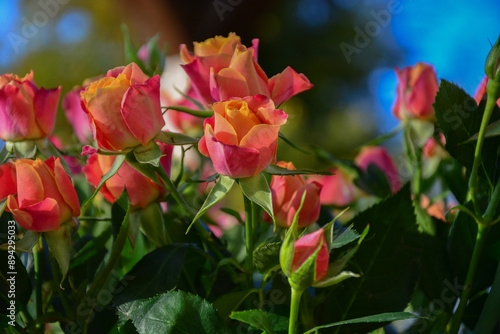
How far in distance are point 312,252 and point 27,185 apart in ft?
0.50

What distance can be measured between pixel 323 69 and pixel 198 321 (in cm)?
530

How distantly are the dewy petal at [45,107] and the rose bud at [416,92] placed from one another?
11.5 inches

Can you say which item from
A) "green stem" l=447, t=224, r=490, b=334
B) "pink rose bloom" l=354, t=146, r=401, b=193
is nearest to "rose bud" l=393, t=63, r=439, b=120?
"pink rose bloom" l=354, t=146, r=401, b=193

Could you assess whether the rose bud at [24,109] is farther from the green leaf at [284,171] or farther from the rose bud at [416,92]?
the rose bud at [416,92]

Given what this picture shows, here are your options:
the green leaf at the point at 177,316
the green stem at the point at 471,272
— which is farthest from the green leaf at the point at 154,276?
the green stem at the point at 471,272

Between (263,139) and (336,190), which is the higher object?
(263,139)

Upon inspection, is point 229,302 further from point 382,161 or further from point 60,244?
point 382,161

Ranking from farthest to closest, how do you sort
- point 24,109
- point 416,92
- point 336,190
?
point 336,190 < point 416,92 < point 24,109

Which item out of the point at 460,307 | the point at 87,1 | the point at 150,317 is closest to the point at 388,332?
the point at 460,307

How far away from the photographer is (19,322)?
0.32 meters

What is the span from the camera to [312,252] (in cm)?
21

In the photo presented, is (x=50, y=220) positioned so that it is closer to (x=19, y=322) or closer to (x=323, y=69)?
(x=19, y=322)

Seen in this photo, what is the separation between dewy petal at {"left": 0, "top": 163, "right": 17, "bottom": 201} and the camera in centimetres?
28

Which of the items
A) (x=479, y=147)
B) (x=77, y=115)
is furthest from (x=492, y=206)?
(x=77, y=115)
